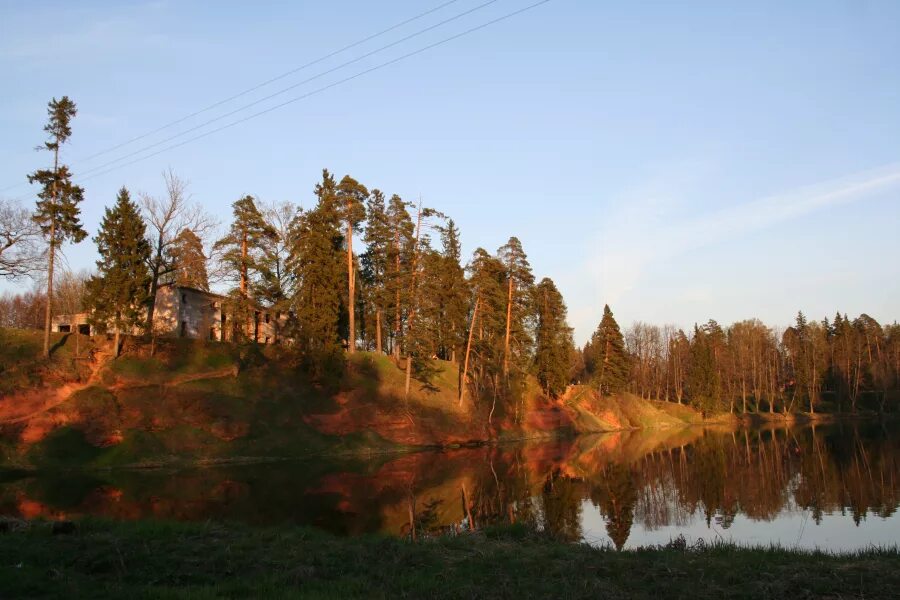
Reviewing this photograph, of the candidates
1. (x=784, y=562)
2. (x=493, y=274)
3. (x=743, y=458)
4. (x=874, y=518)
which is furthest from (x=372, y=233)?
(x=784, y=562)

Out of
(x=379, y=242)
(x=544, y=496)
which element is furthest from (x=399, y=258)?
(x=544, y=496)

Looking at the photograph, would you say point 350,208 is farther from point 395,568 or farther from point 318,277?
point 395,568

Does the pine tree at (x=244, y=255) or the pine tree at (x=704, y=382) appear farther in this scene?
the pine tree at (x=704, y=382)

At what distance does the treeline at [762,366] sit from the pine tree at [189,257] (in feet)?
167

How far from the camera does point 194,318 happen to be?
53.3 m

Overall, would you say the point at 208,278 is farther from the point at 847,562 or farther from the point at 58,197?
the point at 847,562

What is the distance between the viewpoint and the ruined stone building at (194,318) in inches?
1950

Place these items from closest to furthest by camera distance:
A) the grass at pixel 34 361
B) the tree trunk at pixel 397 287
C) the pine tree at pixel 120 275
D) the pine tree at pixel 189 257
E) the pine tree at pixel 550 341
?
1. the grass at pixel 34 361
2. the pine tree at pixel 120 275
3. the pine tree at pixel 189 257
4. the tree trunk at pixel 397 287
5. the pine tree at pixel 550 341

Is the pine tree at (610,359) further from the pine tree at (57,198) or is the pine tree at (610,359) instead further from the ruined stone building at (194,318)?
the pine tree at (57,198)

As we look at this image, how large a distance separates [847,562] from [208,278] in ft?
149

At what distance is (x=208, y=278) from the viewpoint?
157ft

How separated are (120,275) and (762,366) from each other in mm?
95172

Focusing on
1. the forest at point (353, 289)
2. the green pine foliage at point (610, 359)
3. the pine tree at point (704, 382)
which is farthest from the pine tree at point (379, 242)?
the pine tree at point (704, 382)

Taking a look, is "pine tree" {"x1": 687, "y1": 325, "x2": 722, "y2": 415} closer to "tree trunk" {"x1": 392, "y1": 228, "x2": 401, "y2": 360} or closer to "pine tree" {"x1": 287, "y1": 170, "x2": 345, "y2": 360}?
"tree trunk" {"x1": 392, "y1": 228, "x2": 401, "y2": 360}
